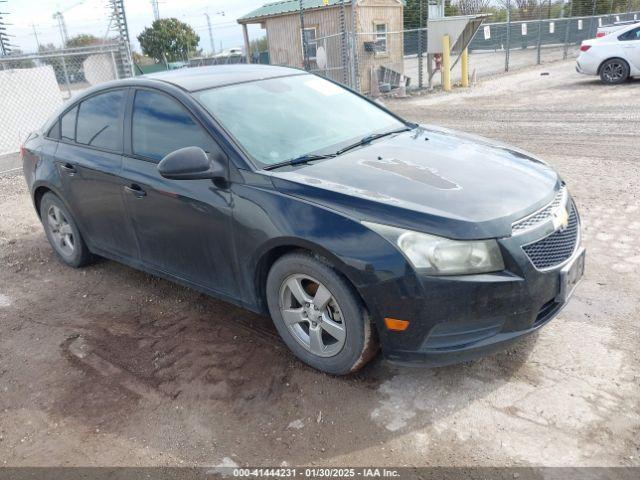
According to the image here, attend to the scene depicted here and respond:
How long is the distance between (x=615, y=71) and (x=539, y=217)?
1337 centimetres

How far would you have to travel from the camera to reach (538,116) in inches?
424

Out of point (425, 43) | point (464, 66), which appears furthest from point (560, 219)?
point (425, 43)

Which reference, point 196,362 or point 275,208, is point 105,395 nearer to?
point 196,362

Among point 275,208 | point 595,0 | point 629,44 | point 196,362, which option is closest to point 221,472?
point 196,362

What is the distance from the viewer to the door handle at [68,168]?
14.5 feet

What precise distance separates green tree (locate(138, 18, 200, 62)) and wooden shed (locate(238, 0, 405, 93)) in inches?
1037

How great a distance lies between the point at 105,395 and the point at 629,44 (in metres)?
14.6

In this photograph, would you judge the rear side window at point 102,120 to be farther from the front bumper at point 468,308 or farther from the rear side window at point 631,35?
the rear side window at point 631,35

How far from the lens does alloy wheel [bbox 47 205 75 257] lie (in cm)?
495

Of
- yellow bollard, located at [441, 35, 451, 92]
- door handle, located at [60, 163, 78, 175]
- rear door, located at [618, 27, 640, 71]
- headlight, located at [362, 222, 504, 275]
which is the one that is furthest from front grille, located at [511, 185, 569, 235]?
yellow bollard, located at [441, 35, 451, 92]

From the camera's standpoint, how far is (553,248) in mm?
2846

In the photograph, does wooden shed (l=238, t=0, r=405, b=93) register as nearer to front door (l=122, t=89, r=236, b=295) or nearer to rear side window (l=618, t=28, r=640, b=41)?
rear side window (l=618, t=28, r=640, b=41)

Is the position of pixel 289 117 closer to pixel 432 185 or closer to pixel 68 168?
pixel 432 185

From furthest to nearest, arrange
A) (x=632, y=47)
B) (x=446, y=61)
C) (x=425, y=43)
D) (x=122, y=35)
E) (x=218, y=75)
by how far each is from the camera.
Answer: (x=425, y=43) → (x=446, y=61) → (x=632, y=47) → (x=122, y=35) → (x=218, y=75)
